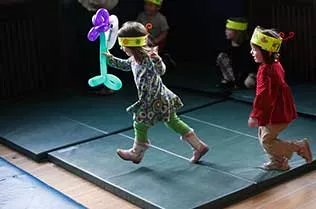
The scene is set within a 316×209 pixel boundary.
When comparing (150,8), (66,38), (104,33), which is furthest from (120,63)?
(66,38)

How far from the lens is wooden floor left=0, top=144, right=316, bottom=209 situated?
3.53 meters

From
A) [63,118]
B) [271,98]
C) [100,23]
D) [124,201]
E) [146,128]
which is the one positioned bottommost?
[124,201]

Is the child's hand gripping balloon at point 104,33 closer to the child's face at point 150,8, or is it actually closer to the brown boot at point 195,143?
the brown boot at point 195,143

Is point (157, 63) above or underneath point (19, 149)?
above

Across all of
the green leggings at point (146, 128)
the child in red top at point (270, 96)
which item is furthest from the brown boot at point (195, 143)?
the child in red top at point (270, 96)

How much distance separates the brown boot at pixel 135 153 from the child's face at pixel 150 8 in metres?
2.22

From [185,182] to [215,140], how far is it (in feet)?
2.48

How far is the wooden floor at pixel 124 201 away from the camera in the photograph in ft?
11.6

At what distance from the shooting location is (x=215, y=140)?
14.4 feet

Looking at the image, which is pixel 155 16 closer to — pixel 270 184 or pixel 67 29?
pixel 67 29

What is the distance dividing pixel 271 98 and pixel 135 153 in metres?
0.89

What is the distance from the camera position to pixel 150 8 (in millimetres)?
5879

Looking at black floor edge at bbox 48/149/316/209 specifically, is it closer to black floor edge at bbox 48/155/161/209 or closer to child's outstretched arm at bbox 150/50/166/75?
black floor edge at bbox 48/155/161/209

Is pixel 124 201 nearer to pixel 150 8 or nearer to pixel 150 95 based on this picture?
pixel 150 95
